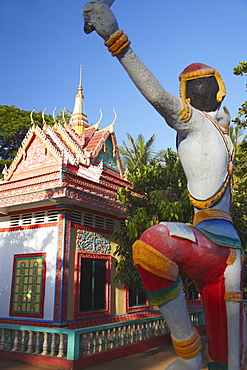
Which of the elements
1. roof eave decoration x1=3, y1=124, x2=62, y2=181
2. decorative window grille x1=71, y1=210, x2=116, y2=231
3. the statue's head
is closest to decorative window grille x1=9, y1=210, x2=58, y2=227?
decorative window grille x1=71, y1=210, x2=116, y2=231

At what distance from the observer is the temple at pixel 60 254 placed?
776 centimetres

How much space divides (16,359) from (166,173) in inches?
187

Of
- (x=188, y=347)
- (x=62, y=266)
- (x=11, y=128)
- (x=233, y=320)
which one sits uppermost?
(x=11, y=128)

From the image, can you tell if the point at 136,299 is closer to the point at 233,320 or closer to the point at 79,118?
the point at 79,118

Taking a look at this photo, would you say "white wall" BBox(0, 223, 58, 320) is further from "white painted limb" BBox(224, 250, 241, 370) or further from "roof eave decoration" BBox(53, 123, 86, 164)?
"white painted limb" BBox(224, 250, 241, 370)

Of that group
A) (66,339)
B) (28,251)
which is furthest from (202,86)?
(28,251)

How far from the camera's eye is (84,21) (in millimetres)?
2043

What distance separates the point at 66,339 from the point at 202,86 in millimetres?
4906

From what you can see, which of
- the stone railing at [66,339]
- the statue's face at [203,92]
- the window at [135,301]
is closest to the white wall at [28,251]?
the stone railing at [66,339]

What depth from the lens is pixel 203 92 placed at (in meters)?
2.55

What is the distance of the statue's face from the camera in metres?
2.54

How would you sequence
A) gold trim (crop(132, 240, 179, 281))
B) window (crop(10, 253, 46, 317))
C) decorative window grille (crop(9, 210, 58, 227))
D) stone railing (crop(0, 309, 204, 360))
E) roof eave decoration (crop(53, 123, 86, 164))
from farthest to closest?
roof eave decoration (crop(53, 123, 86, 164)) < decorative window grille (crop(9, 210, 58, 227)) < window (crop(10, 253, 46, 317)) < stone railing (crop(0, 309, 204, 360)) < gold trim (crop(132, 240, 179, 281))

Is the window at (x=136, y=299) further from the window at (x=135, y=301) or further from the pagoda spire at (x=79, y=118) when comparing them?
the pagoda spire at (x=79, y=118)

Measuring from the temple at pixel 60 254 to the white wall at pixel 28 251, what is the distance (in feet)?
0.08
